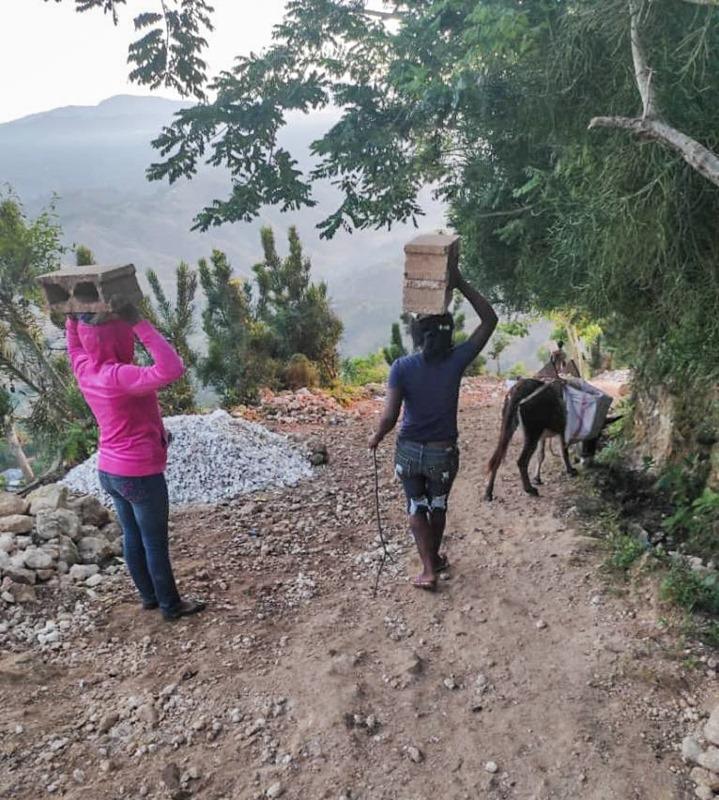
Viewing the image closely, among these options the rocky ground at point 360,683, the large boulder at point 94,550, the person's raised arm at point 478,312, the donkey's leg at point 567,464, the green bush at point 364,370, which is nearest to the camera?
the rocky ground at point 360,683

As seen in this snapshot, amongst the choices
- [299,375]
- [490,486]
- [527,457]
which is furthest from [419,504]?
[299,375]

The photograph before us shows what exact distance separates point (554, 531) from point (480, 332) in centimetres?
183

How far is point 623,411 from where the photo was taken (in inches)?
284

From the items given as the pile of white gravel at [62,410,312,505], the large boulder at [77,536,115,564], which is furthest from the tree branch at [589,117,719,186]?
the large boulder at [77,536,115,564]

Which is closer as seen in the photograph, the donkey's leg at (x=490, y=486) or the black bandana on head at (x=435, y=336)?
the black bandana on head at (x=435, y=336)

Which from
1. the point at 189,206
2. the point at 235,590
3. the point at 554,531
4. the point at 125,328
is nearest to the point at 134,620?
the point at 235,590

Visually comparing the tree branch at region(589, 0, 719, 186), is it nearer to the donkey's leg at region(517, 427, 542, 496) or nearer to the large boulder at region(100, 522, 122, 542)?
the donkey's leg at region(517, 427, 542, 496)

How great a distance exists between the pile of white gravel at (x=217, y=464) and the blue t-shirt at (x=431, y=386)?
2.86 metres

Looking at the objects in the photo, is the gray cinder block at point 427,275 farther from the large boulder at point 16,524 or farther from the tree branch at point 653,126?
the large boulder at point 16,524

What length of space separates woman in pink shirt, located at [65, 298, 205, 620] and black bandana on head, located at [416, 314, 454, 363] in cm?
129

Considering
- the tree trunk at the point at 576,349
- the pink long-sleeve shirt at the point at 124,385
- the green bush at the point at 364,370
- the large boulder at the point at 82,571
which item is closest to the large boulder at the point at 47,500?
the large boulder at the point at 82,571

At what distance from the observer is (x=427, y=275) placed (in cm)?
320

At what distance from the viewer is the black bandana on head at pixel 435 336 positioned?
333 centimetres

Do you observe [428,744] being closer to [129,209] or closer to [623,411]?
[623,411]
